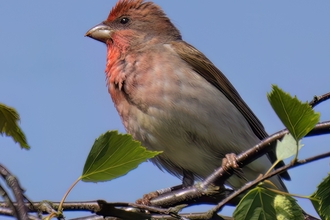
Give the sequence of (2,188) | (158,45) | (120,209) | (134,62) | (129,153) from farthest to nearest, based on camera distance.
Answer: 1. (158,45)
2. (134,62)
3. (129,153)
4. (120,209)
5. (2,188)

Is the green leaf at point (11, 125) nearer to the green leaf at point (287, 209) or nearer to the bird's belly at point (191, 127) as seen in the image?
the green leaf at point (287, 209)

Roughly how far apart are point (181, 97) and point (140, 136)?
2.26 ft

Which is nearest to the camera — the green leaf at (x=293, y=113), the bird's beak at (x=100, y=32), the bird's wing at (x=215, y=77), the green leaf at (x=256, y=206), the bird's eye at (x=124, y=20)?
the green leaf at (x=293, y=113)

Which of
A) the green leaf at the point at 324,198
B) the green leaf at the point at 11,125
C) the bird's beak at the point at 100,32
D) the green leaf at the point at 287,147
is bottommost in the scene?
the green leaf at the point at 324,198

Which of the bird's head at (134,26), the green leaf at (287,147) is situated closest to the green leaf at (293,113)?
the green leaf at (287,147)

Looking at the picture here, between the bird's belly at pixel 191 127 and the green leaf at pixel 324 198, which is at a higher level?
the bird's belly at pixel 191 127

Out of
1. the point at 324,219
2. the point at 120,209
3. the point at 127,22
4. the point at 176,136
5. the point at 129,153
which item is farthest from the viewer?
the point at 127,22

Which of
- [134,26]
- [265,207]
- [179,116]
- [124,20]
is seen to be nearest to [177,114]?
[179,116]

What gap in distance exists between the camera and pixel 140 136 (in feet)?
22.5

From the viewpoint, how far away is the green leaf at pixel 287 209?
2916 mm

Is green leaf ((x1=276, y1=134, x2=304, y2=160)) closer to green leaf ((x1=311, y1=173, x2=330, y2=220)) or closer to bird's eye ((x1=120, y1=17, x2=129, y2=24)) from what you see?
green leaf ((x1=311, y1=173, x2=330, y2=220))

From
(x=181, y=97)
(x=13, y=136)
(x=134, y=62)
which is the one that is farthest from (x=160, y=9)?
(x=13, y=136)

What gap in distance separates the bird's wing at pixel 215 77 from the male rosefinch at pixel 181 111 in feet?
0.04

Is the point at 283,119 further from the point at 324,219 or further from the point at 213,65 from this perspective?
the point at 213,65
